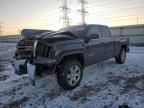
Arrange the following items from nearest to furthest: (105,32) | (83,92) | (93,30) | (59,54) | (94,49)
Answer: (59,54)
(83,92)
(94,49)
(93,30)
(105,32)

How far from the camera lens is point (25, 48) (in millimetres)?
5312

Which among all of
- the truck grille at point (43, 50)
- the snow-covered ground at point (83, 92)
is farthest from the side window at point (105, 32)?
the truck grille at point (43, 50)

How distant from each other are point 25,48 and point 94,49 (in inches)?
86.8

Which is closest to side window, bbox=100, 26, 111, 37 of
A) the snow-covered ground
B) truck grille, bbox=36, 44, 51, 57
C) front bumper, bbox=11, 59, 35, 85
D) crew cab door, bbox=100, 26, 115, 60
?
crew cab door, bbox=100, 26, 115, 60

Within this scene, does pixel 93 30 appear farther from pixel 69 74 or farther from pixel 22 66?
pixel 22 66

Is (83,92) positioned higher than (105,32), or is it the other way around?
(105,32)

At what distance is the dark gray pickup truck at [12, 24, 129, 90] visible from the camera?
477 cm

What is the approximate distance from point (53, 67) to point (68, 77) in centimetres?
58

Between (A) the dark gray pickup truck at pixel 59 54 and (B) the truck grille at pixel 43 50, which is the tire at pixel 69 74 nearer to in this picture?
(A) the dark gray pickup truck at pixel 59 54

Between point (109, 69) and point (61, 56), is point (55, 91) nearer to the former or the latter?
point (61, 56)

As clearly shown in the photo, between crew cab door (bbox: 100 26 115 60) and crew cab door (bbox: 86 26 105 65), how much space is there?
0.32 m

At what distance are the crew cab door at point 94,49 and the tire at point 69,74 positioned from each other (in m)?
0.67

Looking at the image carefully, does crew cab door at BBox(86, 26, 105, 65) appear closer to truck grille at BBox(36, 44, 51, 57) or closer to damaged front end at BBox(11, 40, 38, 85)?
truck grille at BBox(36, 44, 51, 57)

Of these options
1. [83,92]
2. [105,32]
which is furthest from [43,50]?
[105,32]
